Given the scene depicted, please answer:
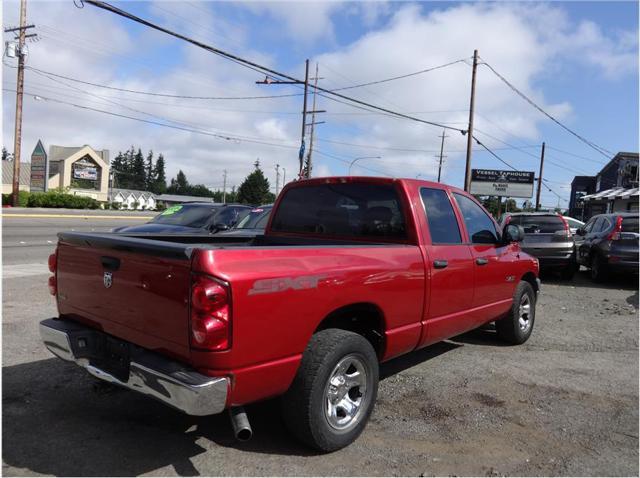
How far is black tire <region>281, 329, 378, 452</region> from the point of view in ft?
10.5

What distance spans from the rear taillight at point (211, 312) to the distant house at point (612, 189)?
25838mm

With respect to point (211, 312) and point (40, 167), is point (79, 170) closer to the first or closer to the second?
point (40, 167)

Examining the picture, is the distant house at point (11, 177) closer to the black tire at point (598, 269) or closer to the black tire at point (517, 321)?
the black tire at point (598, 269)

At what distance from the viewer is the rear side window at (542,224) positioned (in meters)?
11.8

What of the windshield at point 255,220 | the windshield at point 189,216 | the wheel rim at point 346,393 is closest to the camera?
the wheel rim at point 346,393

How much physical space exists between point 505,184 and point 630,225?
140ft

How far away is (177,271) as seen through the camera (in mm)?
2871

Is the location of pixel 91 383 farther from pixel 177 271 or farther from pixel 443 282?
pixel 443 282

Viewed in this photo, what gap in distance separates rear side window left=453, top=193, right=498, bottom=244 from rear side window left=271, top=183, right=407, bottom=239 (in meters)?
1.00

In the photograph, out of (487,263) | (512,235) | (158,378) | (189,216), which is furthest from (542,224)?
(158,378)

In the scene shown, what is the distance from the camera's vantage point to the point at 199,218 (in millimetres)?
11789

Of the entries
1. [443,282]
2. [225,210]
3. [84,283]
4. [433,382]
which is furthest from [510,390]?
[225,210]

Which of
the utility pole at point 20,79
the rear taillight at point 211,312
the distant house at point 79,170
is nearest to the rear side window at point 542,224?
the rear taillight at point 211,312

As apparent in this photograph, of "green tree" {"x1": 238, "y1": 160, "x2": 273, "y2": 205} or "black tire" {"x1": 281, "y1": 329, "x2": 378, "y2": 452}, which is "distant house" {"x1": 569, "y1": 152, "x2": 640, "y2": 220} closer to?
"black tire" {"x1": 281, "y1": 329, "x2": 378, "y2": 452}
